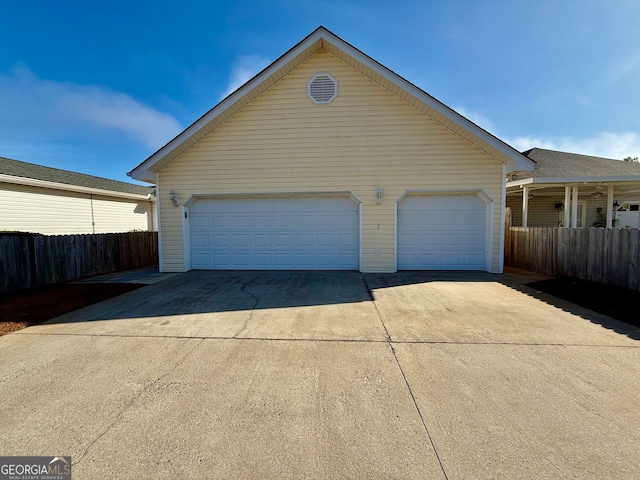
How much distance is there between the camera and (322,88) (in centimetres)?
816

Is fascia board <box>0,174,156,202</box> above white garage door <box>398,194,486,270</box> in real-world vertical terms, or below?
above

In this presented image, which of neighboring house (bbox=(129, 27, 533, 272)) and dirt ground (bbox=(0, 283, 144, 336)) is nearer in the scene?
dirt ground (bbox=(0, 283, 144, 336))

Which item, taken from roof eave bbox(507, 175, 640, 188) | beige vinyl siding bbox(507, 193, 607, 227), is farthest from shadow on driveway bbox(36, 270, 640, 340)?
beige vinyl siding bbox(507, 193, 607, 227)

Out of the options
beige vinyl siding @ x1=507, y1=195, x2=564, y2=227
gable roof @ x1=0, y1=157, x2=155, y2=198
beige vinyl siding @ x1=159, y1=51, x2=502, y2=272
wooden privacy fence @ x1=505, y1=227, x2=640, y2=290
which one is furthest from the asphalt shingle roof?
gable roof @ x1=0, y1=157, x2=155, y2=198

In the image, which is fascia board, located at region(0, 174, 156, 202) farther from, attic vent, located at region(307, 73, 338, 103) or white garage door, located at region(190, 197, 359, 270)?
attic vent, located at region(307, 73, 338, 103)

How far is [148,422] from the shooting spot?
2156mm

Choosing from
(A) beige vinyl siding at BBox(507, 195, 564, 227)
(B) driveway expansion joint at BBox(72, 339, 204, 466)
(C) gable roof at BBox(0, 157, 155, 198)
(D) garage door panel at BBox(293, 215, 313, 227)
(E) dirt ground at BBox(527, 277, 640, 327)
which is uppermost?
(C) gable roof at BBox(0, 157, 155, 198)

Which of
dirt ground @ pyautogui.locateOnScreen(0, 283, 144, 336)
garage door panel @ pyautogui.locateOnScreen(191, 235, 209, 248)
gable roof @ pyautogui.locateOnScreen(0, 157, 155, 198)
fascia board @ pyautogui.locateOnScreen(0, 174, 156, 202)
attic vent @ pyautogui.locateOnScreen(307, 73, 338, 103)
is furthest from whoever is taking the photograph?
gable roof @ pyautogui.locateOnScreen(0, 157, 155, 198)

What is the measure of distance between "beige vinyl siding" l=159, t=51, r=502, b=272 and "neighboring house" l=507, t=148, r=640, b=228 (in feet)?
15.6

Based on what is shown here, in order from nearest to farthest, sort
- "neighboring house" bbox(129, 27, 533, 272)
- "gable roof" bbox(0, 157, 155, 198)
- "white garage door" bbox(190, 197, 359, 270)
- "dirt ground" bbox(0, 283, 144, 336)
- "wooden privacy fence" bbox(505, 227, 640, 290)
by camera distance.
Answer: "dirt ground" bbox(0, 283, 144, 336)
"wooden privacy fence" bbox(505, 227, 640, 290)
"neighboring house" bbox(129, 27, 533, 272)
"white garage door" bbox(190, 197, 359, 270)
"gable roof" bbox(0, 157, 155, 198)

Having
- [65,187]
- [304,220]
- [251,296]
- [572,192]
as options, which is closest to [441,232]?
[304,220]

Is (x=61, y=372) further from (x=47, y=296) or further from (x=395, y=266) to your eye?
(x=395, y=266)

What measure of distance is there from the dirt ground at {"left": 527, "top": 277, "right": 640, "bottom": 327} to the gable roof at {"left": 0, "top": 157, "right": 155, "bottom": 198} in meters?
17.6

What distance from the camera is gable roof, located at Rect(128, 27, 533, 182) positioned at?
7.47 metres
